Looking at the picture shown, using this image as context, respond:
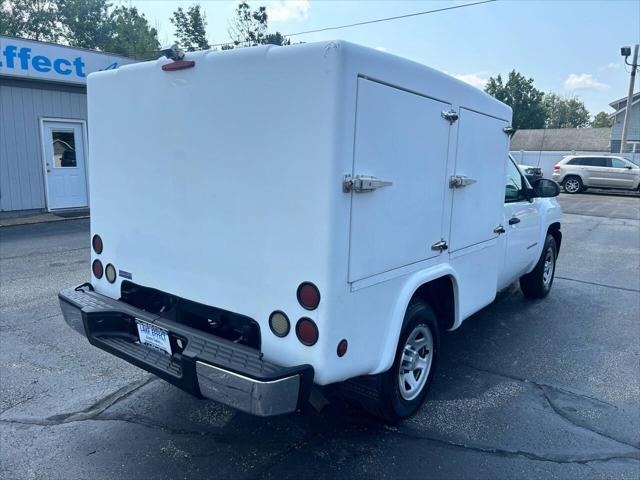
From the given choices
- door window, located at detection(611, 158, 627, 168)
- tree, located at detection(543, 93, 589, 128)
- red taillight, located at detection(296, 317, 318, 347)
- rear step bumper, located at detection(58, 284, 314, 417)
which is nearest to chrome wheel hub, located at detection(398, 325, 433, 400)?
red taillight, located at detection(296, 317, 318, 347)

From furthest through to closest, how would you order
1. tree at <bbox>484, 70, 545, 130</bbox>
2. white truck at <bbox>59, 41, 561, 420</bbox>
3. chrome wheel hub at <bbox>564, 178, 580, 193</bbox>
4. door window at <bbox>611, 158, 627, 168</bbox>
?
tree at <bbox>484, 70, 545, 130</bbox>
chrome wheel hub at <bbox>564, 178, 580, 193</bbox>
door window at <bbox>611, 158, 627, 168</bbox>
white truck at <bbox>59, 41, 561, 420</bbox>

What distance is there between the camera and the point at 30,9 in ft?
118

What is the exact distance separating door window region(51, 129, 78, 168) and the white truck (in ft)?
34.7

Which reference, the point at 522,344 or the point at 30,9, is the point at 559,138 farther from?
the point at 522,344

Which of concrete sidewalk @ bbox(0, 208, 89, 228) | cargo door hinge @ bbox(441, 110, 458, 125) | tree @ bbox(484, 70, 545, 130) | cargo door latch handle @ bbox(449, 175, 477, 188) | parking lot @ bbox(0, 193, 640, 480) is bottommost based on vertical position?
parking lot @ bbox(0, 193, 640, 480)

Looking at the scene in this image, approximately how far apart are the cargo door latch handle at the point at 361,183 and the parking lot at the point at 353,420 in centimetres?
161

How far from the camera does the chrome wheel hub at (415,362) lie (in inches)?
130

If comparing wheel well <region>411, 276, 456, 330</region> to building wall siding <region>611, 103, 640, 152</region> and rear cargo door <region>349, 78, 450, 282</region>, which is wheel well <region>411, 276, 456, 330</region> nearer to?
rear cargo door <region>349, 78, 450, 282</region>

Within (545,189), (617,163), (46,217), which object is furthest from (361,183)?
(617,163)

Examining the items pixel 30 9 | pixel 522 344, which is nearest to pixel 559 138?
pixel 30 9

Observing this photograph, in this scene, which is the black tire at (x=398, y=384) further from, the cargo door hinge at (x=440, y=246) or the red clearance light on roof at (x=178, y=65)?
the red clearance light on roof at (x=178, y=65)

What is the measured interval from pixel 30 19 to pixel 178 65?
41.6 m

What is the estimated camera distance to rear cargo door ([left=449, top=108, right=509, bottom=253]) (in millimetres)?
3520

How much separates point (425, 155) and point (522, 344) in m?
2.75
